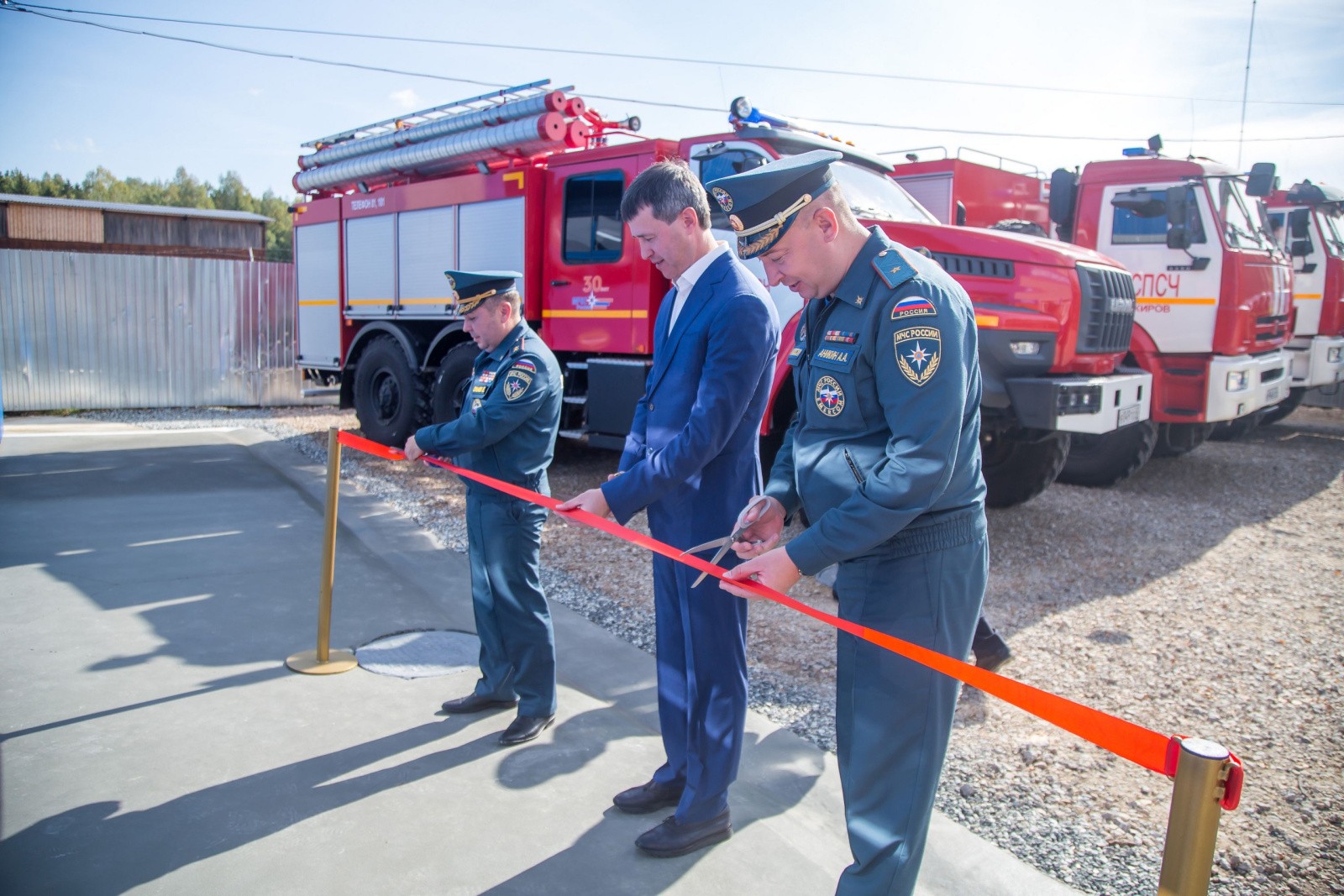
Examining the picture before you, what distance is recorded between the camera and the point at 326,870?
2.56m

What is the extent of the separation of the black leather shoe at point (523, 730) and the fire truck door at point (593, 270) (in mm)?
4291

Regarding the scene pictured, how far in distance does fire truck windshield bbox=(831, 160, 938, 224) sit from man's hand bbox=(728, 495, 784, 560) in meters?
4.01

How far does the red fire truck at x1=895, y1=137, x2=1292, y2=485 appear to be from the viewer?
312 inches

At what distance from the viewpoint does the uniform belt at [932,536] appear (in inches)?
76.9

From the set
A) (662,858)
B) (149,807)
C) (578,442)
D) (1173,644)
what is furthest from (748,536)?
(578,442)

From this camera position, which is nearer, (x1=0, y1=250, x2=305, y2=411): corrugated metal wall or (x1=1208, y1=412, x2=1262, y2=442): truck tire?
(x1=1208, y1=412, x2=1262, y2=442): truck tire

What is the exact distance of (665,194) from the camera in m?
2.68

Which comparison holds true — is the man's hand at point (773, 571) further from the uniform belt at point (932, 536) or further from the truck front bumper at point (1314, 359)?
the truck front bumper at point (1314, 359)

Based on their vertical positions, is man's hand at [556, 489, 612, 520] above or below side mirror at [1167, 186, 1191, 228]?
below

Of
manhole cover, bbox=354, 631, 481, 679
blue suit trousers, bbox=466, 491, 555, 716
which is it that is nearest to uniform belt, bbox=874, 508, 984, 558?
blue suit trousers, bbox=466, 491, 555, 716

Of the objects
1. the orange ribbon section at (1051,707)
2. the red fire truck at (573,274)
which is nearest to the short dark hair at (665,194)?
the orange ribbon section at (1051,707)

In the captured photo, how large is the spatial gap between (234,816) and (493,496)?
1370 mm

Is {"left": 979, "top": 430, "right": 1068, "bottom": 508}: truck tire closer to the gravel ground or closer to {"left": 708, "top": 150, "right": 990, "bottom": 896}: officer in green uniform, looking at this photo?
the gravel ground

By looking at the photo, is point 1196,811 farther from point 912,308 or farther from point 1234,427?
point 1234,427
